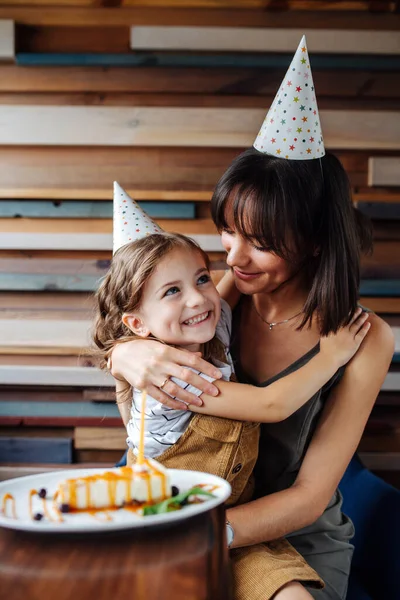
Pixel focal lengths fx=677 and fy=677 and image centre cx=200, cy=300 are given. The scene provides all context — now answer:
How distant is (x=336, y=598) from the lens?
5.38 feet

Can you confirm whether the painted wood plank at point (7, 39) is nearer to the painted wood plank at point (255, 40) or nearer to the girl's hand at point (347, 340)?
the painted wood plank at point (255, 40)

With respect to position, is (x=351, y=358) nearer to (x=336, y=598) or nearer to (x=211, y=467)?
(x=211, y=467)

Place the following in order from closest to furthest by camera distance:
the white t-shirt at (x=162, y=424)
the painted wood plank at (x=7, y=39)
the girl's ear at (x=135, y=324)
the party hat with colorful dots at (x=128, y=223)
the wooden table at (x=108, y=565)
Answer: the wooden table at (x=108, y=565)
the white t-shirt at (x=162, y=424)
the girl's ear at (x=135, y=324)
the party hat with colorful dots at (x=128, y=223)
the painted wood plank at (x=7, y=39)

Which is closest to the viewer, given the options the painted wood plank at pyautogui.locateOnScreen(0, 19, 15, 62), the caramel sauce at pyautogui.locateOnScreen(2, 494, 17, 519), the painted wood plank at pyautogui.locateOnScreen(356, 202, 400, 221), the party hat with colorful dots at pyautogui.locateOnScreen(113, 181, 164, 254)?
the caramel sauce at pyautogui.locateOnScreen(2, 494, 17, 519)

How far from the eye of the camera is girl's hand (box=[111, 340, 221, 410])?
1.36 meters

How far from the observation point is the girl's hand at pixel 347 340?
1.50 metres

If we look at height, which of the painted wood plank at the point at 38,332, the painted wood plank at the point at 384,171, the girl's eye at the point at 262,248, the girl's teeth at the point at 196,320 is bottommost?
the painted wood plank at the point at 38,332

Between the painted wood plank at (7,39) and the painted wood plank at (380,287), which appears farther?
the painted wood plank at (380,287)

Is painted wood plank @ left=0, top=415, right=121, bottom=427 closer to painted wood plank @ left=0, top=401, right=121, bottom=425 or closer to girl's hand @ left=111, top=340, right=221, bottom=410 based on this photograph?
painted wood plank @ left=0, top=401, right=121, bottom=425

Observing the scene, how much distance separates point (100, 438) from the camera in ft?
9.18

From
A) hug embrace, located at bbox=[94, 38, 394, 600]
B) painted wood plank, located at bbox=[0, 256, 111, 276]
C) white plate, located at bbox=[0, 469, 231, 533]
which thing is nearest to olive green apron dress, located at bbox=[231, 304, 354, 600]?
hug embrace, located at bbox=[94, 38, 394, 600]

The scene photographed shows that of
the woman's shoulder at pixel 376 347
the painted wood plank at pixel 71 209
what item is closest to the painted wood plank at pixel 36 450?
the painted wood plank at pixel 71 209

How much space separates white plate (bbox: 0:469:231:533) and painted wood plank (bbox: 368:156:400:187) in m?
2.09

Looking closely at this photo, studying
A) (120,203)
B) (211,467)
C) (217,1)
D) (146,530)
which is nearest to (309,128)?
(120,203)
